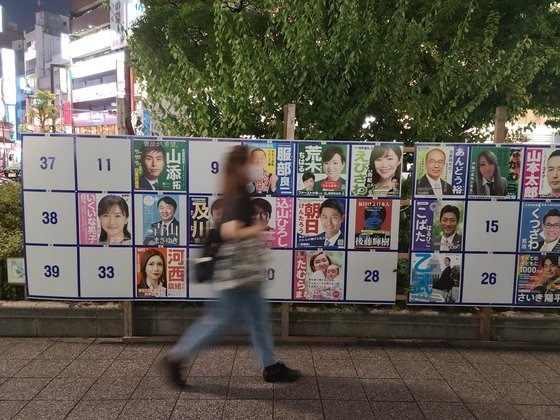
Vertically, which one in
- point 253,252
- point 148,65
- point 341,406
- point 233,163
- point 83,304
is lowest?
point 341,406

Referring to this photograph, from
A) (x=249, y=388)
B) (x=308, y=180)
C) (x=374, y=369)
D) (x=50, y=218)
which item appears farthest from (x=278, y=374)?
(x=50, y=218)

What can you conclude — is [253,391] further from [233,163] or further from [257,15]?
[257,15]

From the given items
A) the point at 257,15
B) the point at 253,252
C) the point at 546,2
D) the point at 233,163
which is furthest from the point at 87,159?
the point at 546,2

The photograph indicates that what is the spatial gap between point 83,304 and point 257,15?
17.9ft

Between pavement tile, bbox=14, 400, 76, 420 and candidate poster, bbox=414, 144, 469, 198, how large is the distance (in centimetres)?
359

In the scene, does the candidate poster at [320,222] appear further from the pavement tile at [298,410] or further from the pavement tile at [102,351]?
the pavement tile at [102,351]

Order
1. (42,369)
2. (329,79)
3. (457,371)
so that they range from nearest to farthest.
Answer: (42,369), (457,371), (329,79)

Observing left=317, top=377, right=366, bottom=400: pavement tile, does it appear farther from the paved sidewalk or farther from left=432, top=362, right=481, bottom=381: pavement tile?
left=432, top=362, right=481, bottom=381: pavement tile

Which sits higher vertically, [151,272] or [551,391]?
[151,272]

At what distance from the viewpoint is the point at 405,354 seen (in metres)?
4.38

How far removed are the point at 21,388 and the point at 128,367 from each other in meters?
0.83

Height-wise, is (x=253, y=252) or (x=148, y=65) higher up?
(x=148, y=65)

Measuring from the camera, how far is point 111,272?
454 cm

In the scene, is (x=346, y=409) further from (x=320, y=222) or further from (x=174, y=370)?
(x=320, y=222)
